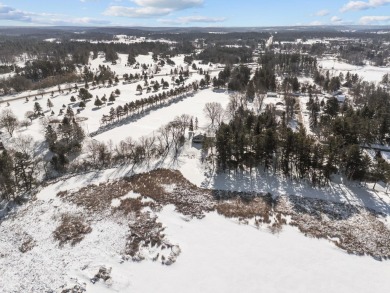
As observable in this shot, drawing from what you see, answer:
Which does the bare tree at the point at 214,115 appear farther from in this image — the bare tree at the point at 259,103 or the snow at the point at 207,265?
the snow at the point at 207,265

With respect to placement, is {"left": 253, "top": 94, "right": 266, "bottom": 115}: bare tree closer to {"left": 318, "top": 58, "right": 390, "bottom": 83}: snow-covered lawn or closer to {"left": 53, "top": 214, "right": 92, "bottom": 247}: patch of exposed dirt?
{"left": 53, "top": 214, "right": 92, "bottom": 247}: patch of exposed dirt

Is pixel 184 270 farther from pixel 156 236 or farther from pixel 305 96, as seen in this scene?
pixel 305 96

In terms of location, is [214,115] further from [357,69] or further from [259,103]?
[357,69]

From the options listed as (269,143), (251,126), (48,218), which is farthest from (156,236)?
(251,126)

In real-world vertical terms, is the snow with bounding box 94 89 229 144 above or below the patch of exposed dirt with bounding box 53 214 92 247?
above

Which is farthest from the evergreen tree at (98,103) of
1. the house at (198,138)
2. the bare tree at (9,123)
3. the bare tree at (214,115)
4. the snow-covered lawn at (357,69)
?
the snow-covered lawn at (357,69)

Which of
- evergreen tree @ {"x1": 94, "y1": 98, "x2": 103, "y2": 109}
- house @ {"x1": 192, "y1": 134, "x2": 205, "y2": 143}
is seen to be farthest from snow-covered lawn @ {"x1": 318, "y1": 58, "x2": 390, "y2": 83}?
evergreen tree @ {"x1": 94, "y1": 98, "x2": 103, "y2": 109}

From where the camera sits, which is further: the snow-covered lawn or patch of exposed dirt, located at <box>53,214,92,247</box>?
the snow-covered lawn

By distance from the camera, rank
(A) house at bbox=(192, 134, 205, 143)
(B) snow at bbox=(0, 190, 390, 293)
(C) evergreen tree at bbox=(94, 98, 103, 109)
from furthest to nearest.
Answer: (C) evergreen tree at bbox=(94, 98, 103, 109), (A) house at bbox=(192, 134, 205, 143), (B) snow at bbox=(0, 190, 390, 293)

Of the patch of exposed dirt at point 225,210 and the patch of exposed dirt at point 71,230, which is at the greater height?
the patch of exposed dirt at point 225,210

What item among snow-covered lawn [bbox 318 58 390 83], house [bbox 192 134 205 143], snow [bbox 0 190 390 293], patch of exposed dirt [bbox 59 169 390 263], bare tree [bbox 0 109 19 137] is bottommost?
snow [bbox 0 190 390 293]

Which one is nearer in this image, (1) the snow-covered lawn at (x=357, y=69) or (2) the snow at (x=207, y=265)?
(2) the snow at (x=207, y=265)
